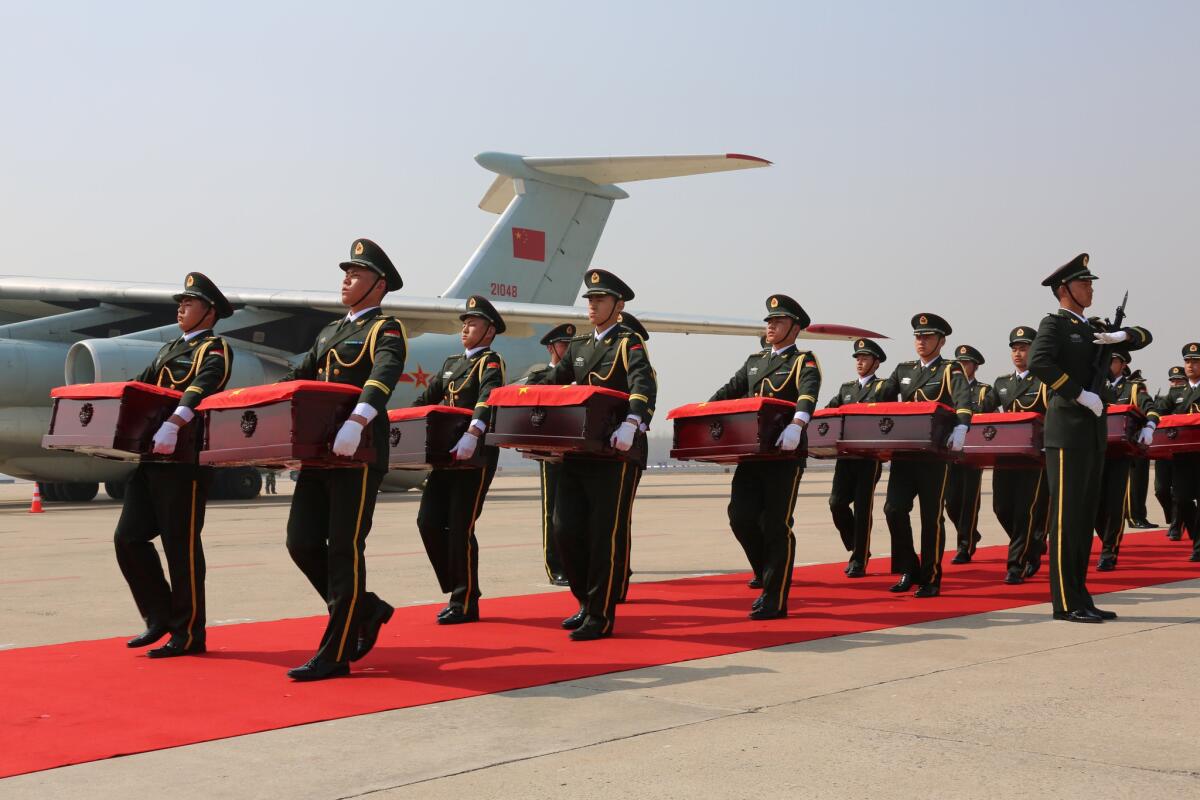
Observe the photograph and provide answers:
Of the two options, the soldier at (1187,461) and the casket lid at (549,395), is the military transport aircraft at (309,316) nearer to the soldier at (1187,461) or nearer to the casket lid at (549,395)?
the soldier at (1187,461)

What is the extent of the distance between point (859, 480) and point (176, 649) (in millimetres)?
5253

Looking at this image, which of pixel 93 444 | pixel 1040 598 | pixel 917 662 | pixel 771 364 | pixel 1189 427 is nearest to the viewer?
pixel 917 662

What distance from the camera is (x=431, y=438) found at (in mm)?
6590

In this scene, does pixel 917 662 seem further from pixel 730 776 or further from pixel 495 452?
pixel 495 452

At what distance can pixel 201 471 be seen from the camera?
19.1 ft

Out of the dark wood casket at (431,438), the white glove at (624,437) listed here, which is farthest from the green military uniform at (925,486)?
the dark wood casket at (431,438)

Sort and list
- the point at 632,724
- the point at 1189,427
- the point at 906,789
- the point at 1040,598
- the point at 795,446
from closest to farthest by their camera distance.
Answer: the point at 906,789, the point at 632,724, the point at 795,446, the point at 1040,598, the point at 1189,427

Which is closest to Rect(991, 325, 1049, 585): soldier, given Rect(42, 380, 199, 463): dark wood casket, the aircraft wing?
Rect(42, 380, 199, 463): dark wood casket

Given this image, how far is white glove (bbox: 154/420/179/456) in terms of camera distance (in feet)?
17.8

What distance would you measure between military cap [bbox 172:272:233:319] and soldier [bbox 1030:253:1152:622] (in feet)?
14.2

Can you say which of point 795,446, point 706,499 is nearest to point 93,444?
point 795,446

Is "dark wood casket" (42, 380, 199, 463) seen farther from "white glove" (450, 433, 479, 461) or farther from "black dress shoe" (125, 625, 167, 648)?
"white glove" (450, 433, 479, 461)

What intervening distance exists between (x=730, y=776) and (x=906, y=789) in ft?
1.57

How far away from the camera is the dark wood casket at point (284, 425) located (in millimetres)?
4844
